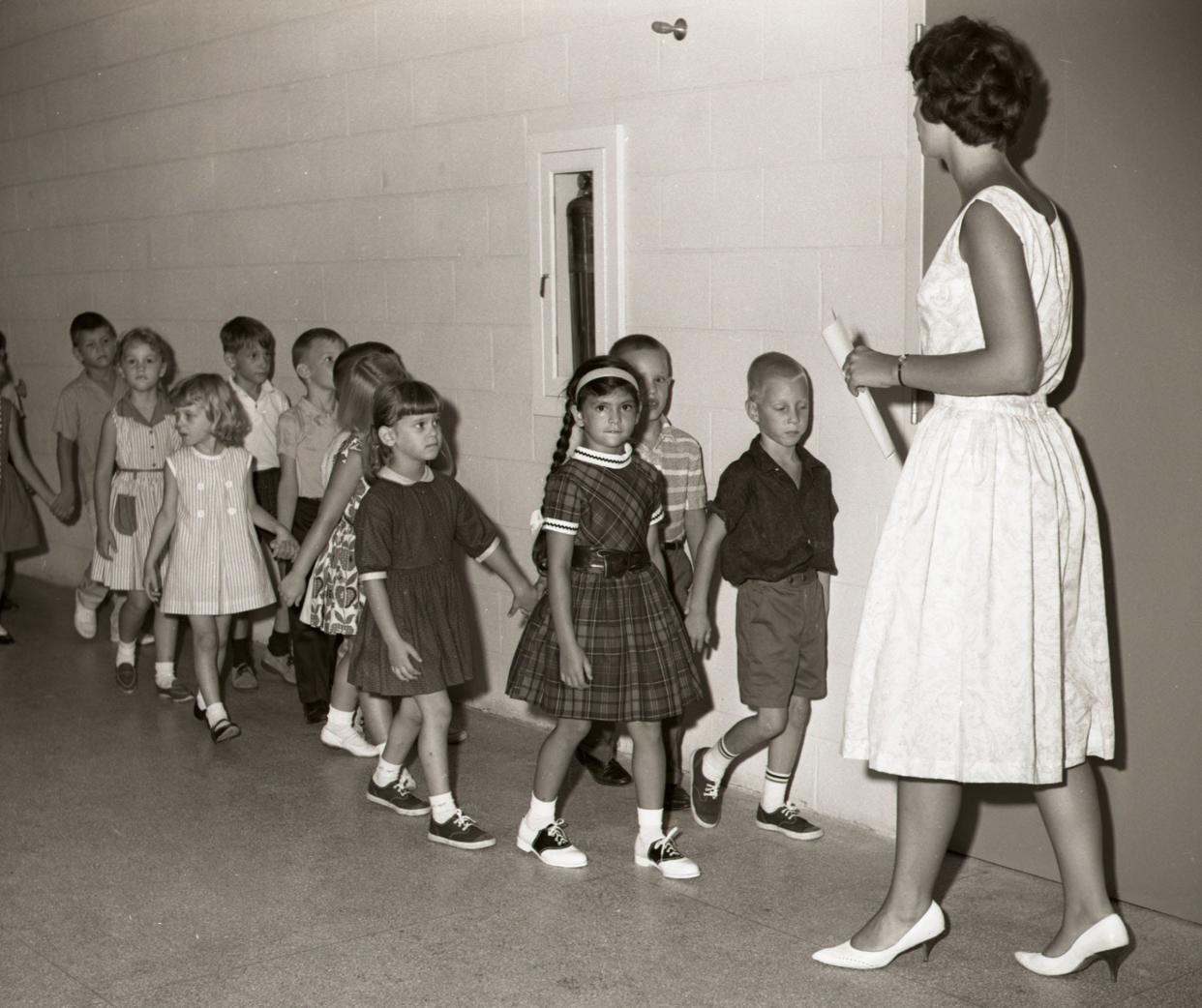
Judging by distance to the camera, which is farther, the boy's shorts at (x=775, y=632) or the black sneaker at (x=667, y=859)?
the boy's shorts at (x=775, y=632)

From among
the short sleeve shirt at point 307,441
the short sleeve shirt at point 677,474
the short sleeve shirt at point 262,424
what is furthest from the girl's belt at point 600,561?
the short sleeve shirt at point 262,424

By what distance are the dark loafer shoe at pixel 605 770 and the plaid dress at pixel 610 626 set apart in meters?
0.82

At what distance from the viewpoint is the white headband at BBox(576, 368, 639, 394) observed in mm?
4012

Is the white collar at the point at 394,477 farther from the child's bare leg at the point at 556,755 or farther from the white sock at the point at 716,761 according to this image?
the white sock at the point at 716,761

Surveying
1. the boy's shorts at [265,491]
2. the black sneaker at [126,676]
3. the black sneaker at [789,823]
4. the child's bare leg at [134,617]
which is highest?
the boy's shorts at [265,491]

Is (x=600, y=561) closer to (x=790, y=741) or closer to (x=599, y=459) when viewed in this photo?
(x=599, y=459)

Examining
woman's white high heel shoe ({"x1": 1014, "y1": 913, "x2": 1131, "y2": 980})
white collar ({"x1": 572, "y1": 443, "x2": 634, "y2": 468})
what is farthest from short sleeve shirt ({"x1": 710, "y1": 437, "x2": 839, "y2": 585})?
woman's white high heel shoe ({"x1": 1014, "y1": 913, "x2": 1131, "y2": 980})

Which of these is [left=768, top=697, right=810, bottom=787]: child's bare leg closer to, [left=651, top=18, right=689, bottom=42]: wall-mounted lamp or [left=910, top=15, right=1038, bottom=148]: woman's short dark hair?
[left=910, top=15, right=1038, bottom=148]: woman's short dark hair

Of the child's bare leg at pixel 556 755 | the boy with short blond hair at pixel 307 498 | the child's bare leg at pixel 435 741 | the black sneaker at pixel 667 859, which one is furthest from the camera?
the boy with short blond hair at pixel 307 498

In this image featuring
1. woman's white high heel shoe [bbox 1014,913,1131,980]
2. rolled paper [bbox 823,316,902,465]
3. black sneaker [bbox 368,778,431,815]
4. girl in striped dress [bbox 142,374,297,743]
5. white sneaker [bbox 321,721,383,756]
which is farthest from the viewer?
girl in striped dress [bbox 142,374,297,743]

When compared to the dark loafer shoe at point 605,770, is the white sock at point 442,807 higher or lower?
Result: higher

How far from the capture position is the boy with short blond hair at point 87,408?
269 inches

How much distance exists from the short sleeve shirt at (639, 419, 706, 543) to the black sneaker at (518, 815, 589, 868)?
948mm

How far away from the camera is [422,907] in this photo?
377 cm
